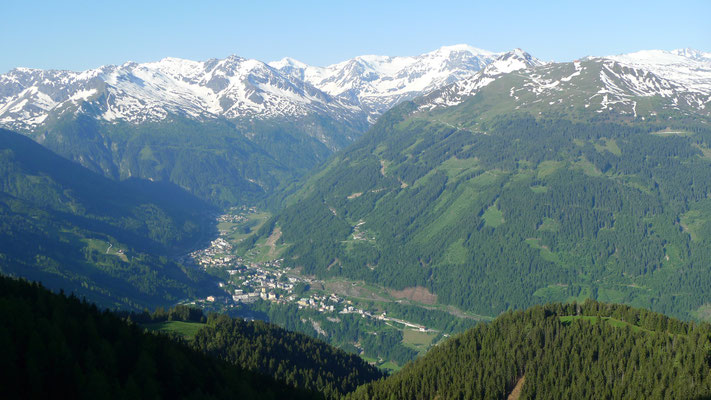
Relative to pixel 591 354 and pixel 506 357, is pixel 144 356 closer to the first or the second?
pixel 506 357

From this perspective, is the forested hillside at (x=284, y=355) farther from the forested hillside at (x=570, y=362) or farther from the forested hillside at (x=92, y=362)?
the forested hillside at (x=92, y=362)

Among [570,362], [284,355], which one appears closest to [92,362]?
Answer: [284,355]

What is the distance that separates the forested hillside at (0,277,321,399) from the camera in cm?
5912

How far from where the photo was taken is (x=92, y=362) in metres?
67.0

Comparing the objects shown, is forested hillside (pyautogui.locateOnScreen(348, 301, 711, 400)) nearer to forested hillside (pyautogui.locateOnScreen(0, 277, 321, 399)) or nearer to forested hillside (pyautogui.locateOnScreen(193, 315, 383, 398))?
forested hillside (pyautogui.locateOnScreen(193, 315, 383, 398))

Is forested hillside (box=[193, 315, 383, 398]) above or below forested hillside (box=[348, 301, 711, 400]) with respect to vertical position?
below

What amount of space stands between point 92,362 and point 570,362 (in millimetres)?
83323

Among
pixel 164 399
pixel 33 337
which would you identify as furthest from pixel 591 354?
pixel 33 337

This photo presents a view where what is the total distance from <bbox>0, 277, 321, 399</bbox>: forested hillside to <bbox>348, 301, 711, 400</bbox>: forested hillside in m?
26.9

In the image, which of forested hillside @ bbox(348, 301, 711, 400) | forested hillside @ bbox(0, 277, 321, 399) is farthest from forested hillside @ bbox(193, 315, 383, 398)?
forested hillside @ bbox(0, 277, 321, 399)

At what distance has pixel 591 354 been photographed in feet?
347

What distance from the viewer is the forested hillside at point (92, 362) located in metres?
59.1

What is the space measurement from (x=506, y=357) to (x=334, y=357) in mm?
48439

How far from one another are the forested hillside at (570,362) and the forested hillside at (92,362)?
26903 mm
